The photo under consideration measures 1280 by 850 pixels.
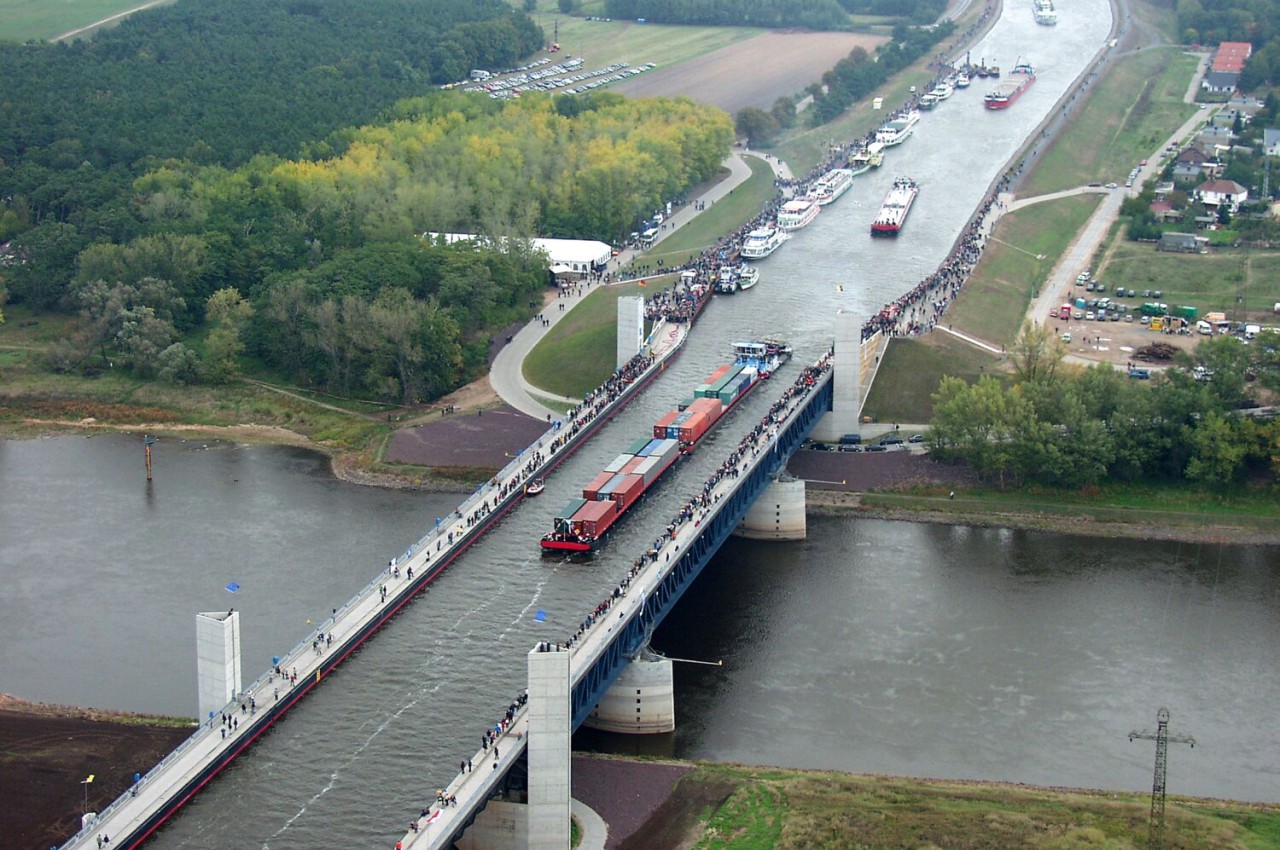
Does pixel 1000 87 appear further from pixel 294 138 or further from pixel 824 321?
pixel 824 321

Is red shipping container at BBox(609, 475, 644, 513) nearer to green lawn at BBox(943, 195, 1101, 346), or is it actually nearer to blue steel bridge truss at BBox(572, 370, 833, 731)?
blue steel bridge truss at BBox(572, 370, 833, 731)

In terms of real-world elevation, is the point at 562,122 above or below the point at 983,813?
above

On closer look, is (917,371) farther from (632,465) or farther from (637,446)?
(632,465)

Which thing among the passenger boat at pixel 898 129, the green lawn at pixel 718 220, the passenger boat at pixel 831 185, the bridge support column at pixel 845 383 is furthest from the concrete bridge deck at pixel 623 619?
the passenger boat at pixel 898 129

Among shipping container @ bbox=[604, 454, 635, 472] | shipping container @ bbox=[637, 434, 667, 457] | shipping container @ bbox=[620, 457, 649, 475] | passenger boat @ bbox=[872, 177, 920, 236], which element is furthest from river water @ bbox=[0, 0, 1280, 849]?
passenger boat @ bbox=[872, 177, 920, 236]

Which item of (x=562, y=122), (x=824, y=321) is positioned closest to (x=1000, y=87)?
(x=562, y=122)

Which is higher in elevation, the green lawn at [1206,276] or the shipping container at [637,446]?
the green lawn at [1206,276]

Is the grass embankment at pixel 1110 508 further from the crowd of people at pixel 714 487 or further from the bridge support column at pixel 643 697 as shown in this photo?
the bridge support column at pixel 643 697
